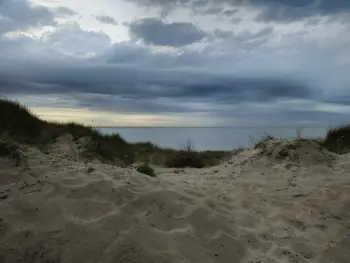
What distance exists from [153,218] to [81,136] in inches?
248

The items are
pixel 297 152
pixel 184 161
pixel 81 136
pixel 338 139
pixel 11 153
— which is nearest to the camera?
pixel 11 153

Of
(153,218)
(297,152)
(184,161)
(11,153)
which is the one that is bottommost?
(153,218)

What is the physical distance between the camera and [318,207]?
6.93 meters

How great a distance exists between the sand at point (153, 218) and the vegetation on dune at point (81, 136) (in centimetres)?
167

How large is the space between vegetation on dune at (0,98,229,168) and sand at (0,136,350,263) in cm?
167

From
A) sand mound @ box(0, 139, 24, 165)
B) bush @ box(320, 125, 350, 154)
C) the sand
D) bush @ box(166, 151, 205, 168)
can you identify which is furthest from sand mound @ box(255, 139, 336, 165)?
sand mound @ box(0, 139, 24, 165)

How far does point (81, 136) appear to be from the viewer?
11086 millimetres

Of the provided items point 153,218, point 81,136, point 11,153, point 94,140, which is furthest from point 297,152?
point 11,153

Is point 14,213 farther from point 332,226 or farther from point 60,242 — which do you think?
point 332,226

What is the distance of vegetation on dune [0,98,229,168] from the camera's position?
863cm

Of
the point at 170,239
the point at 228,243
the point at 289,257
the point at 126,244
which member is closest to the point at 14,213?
the point at 126,244

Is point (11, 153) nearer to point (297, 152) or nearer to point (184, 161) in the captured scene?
point (184, 161)

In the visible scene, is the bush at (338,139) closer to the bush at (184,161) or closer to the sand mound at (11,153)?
the bush at (184,161)

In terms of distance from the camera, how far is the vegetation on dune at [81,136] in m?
8.63
